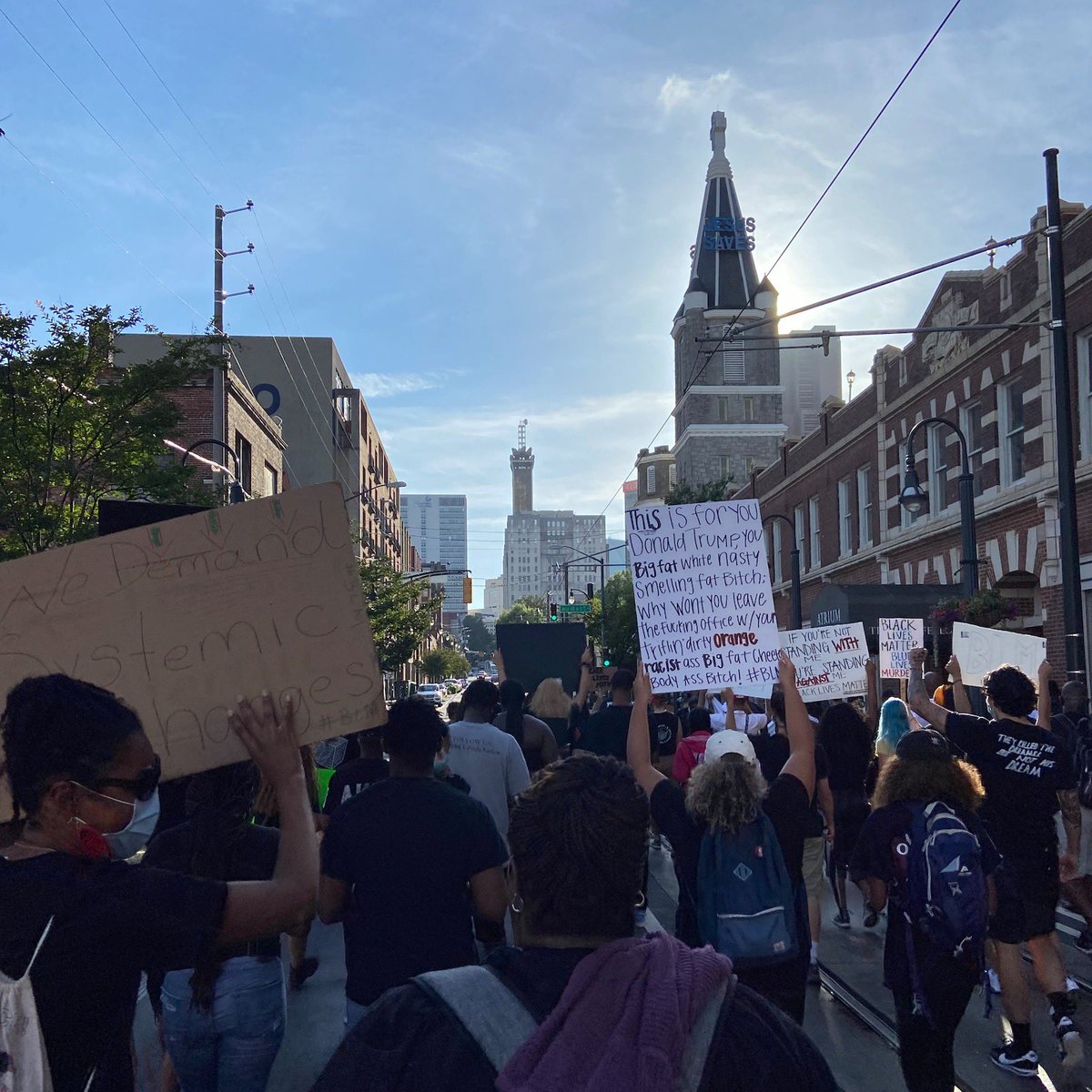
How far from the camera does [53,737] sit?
88.7 inches

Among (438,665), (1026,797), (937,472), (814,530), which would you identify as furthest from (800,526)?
(438,665)

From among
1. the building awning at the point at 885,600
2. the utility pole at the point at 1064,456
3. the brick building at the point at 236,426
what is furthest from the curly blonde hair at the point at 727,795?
the brick building at the point at 236,426

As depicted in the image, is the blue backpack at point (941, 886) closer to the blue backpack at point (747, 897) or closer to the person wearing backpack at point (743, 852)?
the person wearing backpack at point (743, 852)

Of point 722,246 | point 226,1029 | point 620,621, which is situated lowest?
point 226,1029

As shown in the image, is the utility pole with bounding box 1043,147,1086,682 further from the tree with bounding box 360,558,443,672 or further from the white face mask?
the tree with bounding box 360,558,443,672

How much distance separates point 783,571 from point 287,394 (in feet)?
78.4

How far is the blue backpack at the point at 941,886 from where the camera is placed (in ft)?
14.9

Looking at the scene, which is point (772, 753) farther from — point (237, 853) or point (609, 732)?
point (237, 853)

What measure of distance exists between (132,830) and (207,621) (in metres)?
0.71

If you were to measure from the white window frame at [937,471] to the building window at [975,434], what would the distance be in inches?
51.6

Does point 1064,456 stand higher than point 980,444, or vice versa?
point 980,444

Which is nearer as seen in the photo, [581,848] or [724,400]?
[581,848]

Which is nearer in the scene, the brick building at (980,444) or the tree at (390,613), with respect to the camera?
the brick building at (980,444)

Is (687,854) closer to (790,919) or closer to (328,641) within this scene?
(790,919)
